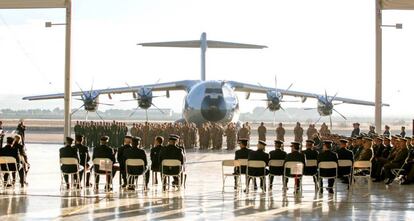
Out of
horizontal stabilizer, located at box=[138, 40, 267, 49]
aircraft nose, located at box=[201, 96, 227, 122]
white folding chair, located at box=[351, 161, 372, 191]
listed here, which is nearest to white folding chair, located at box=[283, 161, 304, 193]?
white folding chair, located at box=[351, 161, 372, 191]

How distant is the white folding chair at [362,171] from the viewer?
13.4m

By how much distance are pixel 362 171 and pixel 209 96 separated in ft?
46.3

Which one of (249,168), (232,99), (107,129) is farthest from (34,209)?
(232,99)

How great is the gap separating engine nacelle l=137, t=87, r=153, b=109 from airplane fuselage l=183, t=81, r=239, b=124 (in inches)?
93.5

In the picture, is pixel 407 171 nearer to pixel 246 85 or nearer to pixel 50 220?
pixel 50 220

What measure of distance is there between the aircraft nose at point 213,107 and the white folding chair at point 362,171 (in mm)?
13566

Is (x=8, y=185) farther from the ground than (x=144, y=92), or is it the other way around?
(x=144, y=92)

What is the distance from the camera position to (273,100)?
1234 inches

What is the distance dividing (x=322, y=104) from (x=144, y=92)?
8.33m

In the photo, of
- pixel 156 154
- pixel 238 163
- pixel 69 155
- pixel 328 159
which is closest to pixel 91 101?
pixel 156 154

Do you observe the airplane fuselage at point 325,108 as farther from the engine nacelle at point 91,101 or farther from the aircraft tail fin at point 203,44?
the engine nacelle at point 91,101

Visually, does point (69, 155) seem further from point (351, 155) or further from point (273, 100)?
point (273, 100)

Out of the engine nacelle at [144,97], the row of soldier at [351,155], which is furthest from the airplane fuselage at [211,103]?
the row of soldier at [351,155]

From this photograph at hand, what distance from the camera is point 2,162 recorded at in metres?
12.5
